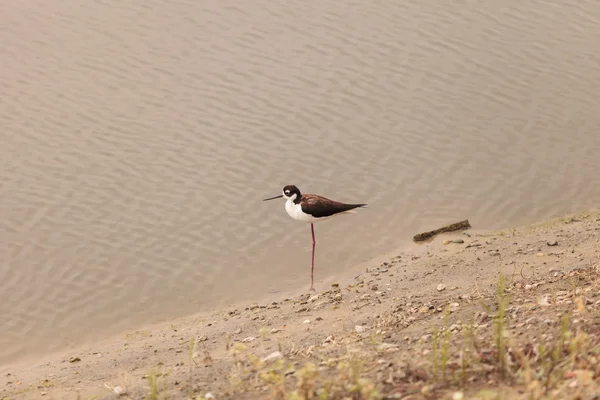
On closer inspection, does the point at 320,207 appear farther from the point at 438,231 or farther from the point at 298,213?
the point at 438,231

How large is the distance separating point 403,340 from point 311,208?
4.00m

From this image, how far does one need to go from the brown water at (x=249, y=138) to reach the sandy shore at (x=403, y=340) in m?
0.90

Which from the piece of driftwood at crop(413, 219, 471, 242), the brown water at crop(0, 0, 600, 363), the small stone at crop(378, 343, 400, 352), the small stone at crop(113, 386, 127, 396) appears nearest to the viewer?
the small stone at crop(378, 343, 400, 352)

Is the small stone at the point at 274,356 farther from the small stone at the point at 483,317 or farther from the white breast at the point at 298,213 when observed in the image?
the white breast at the point at 298,213

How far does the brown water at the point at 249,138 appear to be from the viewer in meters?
10.8

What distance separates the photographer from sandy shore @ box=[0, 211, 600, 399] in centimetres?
528

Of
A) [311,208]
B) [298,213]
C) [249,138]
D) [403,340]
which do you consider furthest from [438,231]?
[403,340]

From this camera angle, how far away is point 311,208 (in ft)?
34.4

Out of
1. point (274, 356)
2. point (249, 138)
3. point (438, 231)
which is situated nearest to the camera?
point (274, 356)

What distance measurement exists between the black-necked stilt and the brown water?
1.91 feet

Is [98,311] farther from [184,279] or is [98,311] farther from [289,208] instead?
[289,208]

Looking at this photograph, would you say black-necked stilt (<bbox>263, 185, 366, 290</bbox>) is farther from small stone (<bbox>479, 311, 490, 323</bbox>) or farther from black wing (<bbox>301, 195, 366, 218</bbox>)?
small stone (<bbox>479, 311, 490, 323</bbox>)

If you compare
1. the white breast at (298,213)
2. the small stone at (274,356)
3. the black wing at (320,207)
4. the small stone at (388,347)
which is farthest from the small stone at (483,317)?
the white breast at (298,213)

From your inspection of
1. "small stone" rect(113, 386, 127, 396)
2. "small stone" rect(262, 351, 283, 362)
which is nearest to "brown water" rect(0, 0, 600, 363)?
"small stone" rect(113, 386, 127, 396)
